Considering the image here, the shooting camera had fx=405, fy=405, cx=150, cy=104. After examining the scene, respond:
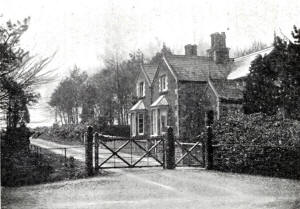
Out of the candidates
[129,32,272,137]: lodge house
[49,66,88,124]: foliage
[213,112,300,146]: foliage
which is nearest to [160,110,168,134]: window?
[129,32,272,137]: lodge house

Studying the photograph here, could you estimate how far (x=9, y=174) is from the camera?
13625 mm

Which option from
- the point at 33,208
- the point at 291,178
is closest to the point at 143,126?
the point at 291,178

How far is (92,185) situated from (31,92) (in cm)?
438

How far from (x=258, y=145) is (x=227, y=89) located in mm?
14431

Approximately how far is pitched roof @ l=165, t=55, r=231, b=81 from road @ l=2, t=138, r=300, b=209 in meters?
17.1

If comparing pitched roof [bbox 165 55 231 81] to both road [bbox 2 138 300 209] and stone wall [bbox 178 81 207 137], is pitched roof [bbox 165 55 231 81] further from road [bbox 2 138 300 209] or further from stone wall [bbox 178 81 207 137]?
road [bbox 2 138 300 209]

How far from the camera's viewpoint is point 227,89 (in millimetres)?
28703

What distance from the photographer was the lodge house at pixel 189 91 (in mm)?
28562

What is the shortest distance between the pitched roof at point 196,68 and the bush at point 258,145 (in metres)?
14.4

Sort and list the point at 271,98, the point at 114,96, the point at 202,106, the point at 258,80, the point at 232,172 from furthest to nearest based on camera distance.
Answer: the point at 114,96, the point at 202,106, the point at 258,80, the point at 271,98, the point at 232,172

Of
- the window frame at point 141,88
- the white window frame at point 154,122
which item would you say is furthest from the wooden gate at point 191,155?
the window frame at point 141,88

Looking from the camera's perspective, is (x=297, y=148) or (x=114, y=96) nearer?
(x=297, y=148)

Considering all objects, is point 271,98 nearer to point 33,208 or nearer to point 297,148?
point 297,148

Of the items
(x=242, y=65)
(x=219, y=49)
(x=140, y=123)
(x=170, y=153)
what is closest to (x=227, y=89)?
(x=242, y=65)
